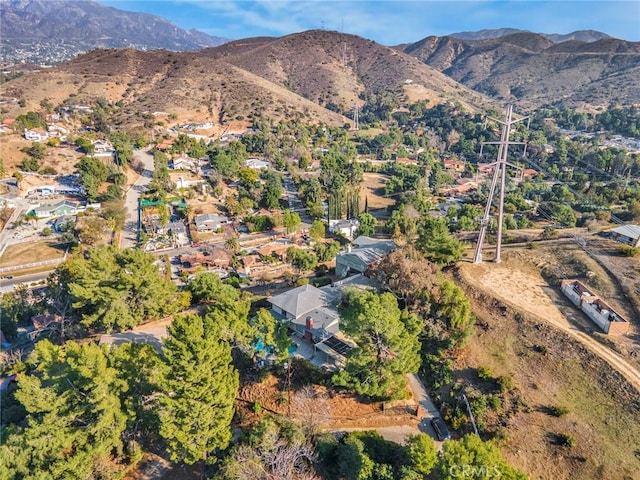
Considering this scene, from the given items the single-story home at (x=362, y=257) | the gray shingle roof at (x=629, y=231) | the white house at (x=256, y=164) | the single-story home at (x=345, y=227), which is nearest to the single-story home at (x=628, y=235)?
the gray shingle roof at (x=629, y=231)

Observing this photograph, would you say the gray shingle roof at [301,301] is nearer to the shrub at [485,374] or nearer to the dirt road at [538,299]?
the shrub at [485,374]

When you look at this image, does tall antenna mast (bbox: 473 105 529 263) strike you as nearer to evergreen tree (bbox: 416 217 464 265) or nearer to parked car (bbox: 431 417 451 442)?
evergreen tree (bbox: 416 217 464 265)

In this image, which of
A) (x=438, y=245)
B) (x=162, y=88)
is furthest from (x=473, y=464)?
(x=162, y=88)

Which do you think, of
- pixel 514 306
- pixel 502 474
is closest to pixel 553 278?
pixel 514 306

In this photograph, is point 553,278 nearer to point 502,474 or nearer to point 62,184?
point 502,474

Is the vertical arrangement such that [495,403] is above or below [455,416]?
above

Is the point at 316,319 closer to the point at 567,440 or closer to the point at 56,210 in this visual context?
the point at 567,440
